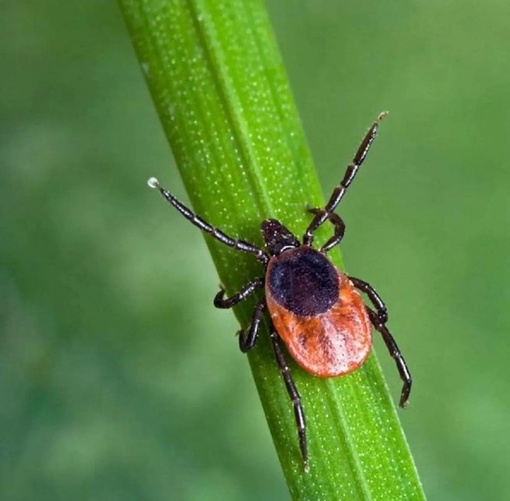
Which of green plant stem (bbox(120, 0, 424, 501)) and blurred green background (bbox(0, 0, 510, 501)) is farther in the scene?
blurred green background (bbox(0, 0, 510, 501))

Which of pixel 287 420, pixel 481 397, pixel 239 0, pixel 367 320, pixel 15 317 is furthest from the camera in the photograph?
pixel 15 317

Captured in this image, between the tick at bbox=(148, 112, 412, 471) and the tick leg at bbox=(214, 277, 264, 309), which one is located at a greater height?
the tick leg at bbox=(214, 277, 264, 309)

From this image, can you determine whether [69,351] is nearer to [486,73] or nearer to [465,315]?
[465,315]

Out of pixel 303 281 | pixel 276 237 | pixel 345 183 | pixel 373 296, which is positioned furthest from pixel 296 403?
pixel 345 183

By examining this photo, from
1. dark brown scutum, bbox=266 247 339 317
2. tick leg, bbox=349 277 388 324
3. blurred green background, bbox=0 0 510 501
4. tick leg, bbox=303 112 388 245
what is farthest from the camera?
blurred green background, bbox=0 0 510 501

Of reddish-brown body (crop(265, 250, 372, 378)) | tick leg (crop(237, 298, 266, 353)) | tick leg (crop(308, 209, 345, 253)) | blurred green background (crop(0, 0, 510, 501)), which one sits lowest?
blurred green background (crop(0, 0, 510, 501))

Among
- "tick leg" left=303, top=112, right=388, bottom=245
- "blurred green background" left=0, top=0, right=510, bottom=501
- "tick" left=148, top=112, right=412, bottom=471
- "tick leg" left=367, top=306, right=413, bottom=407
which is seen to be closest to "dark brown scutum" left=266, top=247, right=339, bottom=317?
"tick" left=148, top=112, right=412, bottom=471

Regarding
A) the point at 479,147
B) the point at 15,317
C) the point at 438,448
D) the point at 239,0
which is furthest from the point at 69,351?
the point at 239,0

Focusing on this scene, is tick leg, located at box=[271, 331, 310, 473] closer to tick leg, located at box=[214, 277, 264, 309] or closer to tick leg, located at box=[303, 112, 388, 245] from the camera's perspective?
tick leg, located at box=[214, 277, 264, 309]
